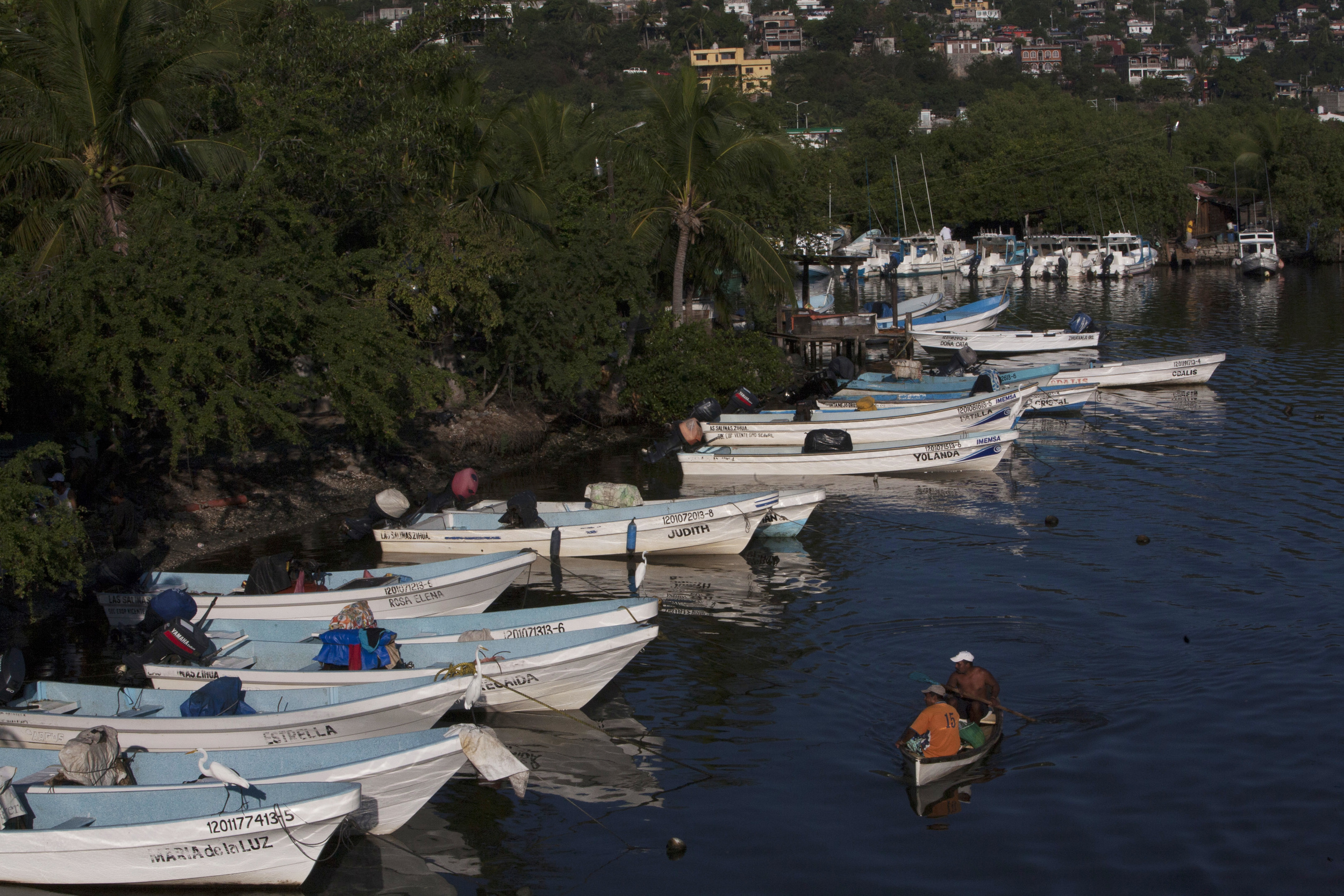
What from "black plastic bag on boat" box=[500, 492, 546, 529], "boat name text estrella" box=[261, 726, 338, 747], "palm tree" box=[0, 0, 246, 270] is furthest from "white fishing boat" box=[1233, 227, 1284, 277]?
"boat name text estrella" box=[261, 726, 338, 747]

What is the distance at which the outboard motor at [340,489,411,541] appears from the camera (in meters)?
21.1

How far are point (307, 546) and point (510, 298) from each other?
946 cm

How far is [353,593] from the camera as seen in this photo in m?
16.4

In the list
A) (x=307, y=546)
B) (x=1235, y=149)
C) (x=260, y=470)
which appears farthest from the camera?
(x=1235, y=149)

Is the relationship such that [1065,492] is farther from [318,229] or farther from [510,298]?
[318,229]

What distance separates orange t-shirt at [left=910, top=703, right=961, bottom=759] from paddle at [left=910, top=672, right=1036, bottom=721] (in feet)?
1.88

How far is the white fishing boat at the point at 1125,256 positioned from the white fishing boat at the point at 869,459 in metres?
54.6

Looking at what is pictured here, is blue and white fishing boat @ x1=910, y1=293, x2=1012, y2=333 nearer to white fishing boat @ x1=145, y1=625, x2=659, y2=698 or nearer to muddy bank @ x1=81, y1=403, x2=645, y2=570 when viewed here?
muddy bank @ x1=81, y1=403, x2=645, y2=570

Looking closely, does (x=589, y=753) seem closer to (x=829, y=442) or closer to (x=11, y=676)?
(x=11, y=676)

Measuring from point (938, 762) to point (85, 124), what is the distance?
18.1 m

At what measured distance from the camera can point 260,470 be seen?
24.5m

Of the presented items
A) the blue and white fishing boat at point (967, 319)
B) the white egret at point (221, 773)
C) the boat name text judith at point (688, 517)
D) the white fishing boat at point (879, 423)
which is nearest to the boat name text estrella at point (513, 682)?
the white egret at point (221, 773)

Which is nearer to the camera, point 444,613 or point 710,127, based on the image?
point 444,613

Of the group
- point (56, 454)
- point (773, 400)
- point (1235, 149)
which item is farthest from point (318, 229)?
point (1235, 149)
